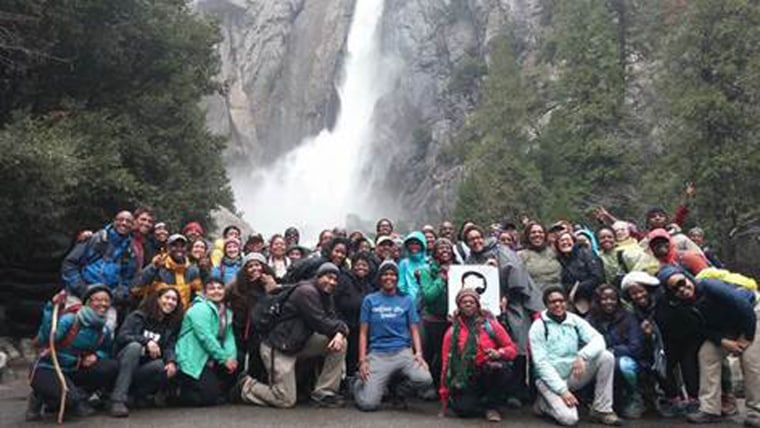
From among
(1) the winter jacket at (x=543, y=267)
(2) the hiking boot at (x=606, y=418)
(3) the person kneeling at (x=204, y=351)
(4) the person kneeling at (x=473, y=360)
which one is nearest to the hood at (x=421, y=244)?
(1) the winter jacket at (x=543, y=267)

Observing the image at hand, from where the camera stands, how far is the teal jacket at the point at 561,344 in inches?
237

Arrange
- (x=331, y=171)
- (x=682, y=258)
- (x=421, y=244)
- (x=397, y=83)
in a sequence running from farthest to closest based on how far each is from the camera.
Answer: (x=331, y=171) → (x=397, y=83) → (x=421, y=244) → (x=682, y=258)

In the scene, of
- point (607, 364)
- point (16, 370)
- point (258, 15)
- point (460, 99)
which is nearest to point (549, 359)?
point (607, 364)

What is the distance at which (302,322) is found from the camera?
6461mm

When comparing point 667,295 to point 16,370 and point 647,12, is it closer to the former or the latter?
point 16,370

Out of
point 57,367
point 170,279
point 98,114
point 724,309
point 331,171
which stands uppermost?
point 331,171

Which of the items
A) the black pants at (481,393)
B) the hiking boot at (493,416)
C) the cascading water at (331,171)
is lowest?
the hiking boot at (493,416)

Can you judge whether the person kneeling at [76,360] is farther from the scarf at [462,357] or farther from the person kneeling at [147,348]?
the scarf at [462,357]

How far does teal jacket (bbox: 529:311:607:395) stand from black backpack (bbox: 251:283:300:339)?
96.4 inches

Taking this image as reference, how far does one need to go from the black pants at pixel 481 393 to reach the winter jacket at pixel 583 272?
1.27 metres

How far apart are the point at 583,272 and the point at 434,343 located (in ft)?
5.96

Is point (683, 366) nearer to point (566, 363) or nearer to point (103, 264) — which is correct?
point (566, 363)

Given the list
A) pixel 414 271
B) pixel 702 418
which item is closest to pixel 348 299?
pixel 414 271

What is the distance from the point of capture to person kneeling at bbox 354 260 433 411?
646cm
